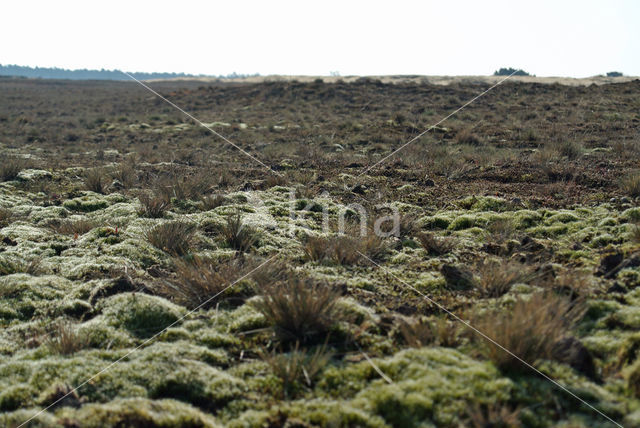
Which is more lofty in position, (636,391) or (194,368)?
(636,391)

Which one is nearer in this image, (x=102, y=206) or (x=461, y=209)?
(x=461, y=209)

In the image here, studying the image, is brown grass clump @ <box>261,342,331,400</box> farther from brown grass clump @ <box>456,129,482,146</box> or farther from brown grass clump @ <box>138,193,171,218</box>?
brown grass clump @ <box>456,129,482,146</box>

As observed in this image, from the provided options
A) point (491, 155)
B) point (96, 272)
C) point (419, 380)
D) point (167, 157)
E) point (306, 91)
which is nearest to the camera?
point (419, 380)

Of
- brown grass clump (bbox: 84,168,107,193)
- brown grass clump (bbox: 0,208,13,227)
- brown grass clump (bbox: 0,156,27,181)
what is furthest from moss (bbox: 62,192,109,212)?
brown grass clump (bbox: 0,156,27,181)

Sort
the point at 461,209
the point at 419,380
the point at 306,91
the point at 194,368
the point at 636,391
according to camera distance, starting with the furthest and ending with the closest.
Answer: the point at 306,91, the point at 461,209, the point at 194,368, the point at 419,380, the point at 636,391

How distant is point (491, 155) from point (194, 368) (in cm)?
1048

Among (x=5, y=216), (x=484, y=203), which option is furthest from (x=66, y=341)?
(x=484, y=203)

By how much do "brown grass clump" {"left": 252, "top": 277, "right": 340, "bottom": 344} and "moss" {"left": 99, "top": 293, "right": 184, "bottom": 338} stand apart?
3.00 ft

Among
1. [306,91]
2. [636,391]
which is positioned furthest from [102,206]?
[306,91]

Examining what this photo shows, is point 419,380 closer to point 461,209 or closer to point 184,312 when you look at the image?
point 184,312

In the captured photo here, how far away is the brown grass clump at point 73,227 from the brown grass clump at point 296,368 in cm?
475

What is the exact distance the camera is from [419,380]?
2.99 metres

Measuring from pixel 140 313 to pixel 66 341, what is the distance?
26.6 inches
